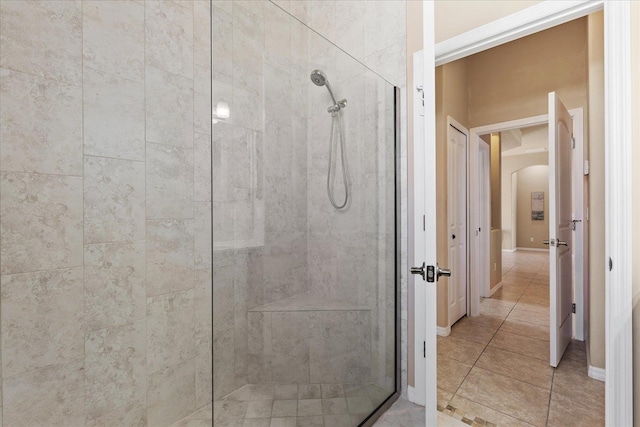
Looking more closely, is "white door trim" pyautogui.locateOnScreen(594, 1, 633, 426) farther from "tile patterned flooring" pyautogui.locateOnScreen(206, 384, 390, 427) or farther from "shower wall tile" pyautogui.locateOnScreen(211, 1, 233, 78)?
"shower wall tile" pyautogui.locateOnScreen(211, 1, 233, 78)

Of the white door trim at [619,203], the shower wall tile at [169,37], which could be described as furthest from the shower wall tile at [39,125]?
the white door trim at [619,203]

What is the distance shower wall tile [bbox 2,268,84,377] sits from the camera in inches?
44.5

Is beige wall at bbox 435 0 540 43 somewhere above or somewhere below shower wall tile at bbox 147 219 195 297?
above

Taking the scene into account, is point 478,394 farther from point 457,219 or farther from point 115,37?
point 115,37

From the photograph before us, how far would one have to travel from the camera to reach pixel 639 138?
1.27 metres

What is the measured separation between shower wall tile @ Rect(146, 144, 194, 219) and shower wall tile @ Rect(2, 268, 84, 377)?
44 cm

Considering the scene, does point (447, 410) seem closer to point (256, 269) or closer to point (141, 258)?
point (256, 269)

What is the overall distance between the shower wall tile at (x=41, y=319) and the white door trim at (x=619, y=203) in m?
2.35

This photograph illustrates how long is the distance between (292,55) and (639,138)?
1.52 m

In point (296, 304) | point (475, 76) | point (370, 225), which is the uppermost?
point (475, 76)

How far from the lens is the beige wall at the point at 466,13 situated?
155 centimetres

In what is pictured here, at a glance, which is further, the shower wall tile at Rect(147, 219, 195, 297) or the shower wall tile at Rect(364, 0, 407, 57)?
the shower wall tile at Rect(364, 0, 407, 57)

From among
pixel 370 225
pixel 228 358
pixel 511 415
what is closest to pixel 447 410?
pixel 511 415

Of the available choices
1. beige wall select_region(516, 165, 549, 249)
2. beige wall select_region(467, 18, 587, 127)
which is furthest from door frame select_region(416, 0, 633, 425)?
beige wall select_region(516, 165, 549, 249)
